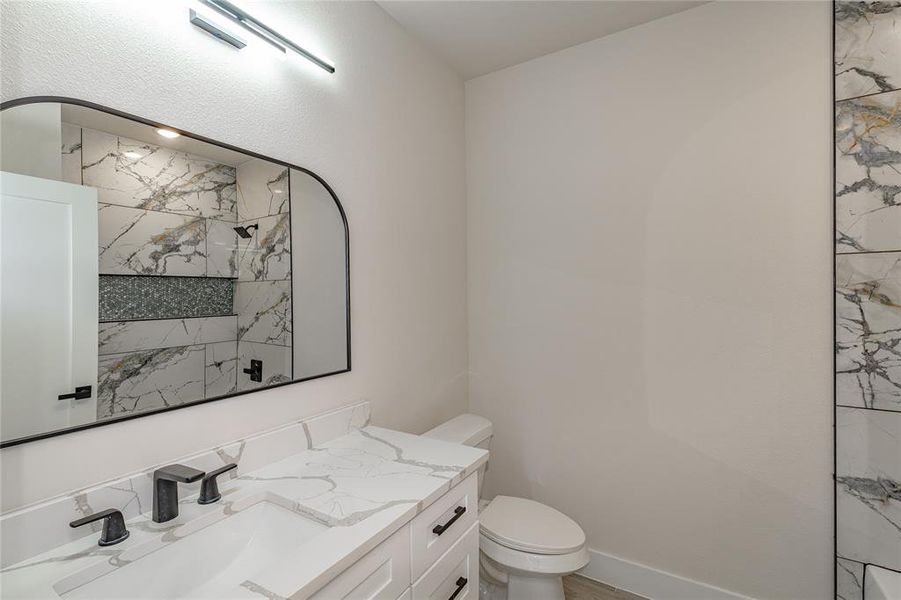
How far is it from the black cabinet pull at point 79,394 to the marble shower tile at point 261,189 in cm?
59

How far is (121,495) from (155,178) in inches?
30.3

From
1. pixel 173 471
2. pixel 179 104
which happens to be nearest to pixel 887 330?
pixel 173 471

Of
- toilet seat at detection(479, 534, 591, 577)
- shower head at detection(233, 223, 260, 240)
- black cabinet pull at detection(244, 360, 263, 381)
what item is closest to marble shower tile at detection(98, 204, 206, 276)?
shower head at detection(233, 223, 260, 240)

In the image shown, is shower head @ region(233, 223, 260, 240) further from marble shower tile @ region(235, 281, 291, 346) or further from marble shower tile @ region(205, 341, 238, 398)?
marble shower tile @ region(205, 341, 238, 398)

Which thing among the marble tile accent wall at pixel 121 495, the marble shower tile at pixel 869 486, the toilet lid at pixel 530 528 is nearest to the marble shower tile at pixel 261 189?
the marble tile accent wall at pixel 121 495

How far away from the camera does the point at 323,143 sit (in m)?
1.55

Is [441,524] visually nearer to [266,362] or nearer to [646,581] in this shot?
[266,362]

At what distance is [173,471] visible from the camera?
98cm

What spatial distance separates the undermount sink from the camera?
0.82 meters

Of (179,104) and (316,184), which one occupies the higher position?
(179,104)

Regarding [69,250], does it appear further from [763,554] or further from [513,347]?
[763,554]

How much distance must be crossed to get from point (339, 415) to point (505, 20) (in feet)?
6.04

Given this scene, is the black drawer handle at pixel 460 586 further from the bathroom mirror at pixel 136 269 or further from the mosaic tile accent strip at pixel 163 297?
the mosaic tile accent strip at pixel 163 297

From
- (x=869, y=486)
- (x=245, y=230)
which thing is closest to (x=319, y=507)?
(x=245, y=230)
